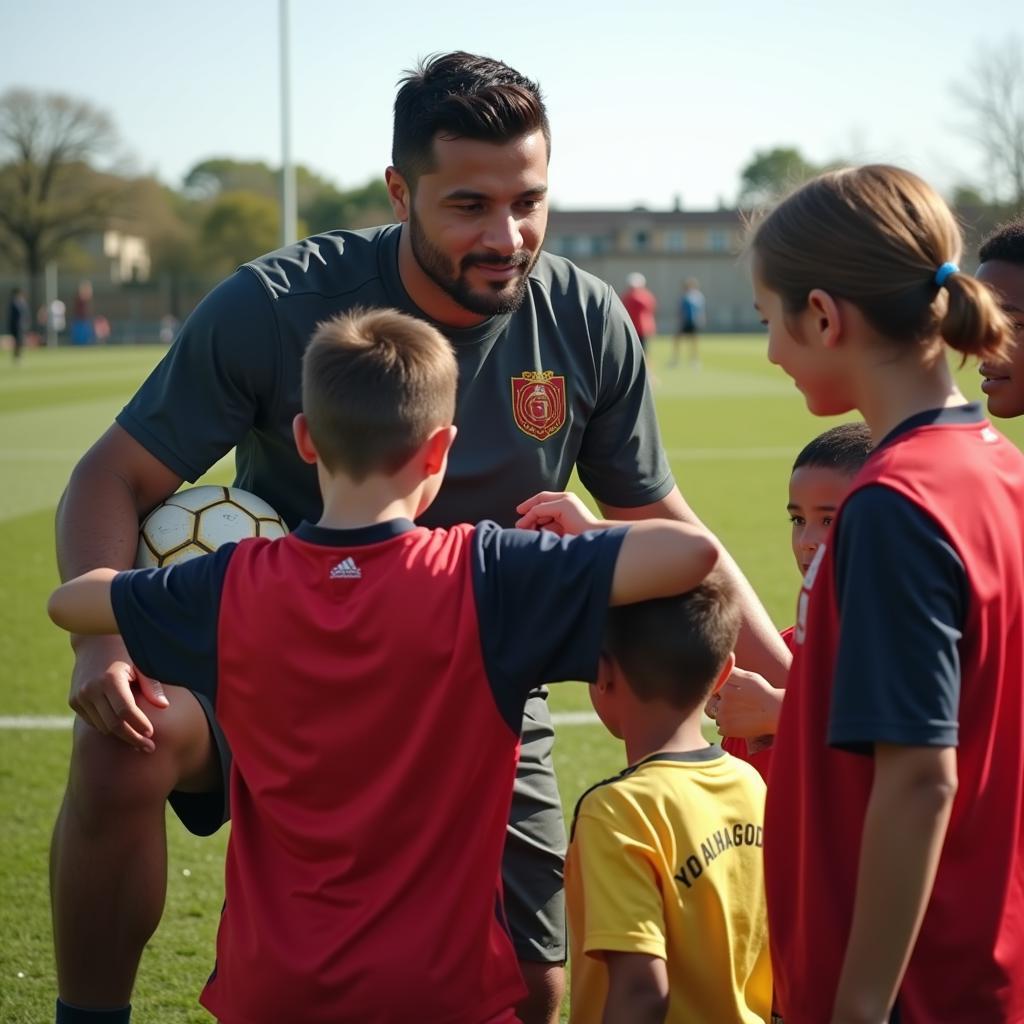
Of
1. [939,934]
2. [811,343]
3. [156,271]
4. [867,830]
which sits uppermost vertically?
[811,343]

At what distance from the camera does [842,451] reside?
136 inches

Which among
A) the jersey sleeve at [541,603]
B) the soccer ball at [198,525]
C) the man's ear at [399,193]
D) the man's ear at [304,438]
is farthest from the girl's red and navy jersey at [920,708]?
the man's ear at [399,193]

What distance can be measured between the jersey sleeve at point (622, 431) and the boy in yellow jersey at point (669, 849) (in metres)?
1.27

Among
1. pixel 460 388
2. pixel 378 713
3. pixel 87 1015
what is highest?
pixel 460 388

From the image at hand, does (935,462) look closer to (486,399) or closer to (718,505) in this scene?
(486,399)

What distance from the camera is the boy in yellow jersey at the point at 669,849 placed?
93.0 inches

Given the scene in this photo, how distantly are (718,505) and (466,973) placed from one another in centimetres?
1014

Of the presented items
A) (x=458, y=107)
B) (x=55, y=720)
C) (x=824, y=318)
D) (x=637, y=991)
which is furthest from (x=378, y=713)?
(x=55, y=720)

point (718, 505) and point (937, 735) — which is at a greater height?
point (937, 735)

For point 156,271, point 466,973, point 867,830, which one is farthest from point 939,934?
point 156,271

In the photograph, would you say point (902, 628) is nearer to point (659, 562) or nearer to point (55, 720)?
point (659, 562)

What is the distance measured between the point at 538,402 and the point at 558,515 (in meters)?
1.01

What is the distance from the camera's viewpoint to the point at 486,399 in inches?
146

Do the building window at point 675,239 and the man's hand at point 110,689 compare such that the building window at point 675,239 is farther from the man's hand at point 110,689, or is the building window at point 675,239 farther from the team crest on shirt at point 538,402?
the man's hand at point 110,689
